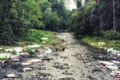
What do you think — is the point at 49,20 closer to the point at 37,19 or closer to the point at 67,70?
the point at 37,19

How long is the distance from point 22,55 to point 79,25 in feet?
81.5

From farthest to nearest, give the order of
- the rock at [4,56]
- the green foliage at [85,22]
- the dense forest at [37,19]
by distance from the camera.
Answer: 1. the green foliage at [85,22]
2. the dense forest at [37,19]
3. the rock at [4,56]

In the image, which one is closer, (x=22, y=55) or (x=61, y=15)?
(x=22, y=55)

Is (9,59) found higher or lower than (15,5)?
lower

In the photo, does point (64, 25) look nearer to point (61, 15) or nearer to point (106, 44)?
point (61, 15)

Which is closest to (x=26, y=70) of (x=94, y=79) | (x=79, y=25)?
(x=94, y=79)

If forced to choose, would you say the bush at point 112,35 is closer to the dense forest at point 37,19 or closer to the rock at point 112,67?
the dense forest at point 37,19

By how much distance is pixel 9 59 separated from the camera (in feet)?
62.9

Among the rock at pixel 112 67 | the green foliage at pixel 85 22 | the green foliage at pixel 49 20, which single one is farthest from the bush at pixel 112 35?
the green foliage at pixel 49 20

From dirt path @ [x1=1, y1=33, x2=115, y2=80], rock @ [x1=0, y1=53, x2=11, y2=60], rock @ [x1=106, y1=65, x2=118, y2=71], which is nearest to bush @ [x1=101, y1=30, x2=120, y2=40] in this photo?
dirt path @ [x1=1, y1=33, x2=115, y2=80]

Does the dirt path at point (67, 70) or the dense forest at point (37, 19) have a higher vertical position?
the dense forest at point (37, 19)

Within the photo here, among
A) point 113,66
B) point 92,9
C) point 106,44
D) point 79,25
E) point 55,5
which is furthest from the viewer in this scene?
point 55,5

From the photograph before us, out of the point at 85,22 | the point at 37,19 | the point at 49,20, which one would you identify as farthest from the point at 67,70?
the point at 49,20

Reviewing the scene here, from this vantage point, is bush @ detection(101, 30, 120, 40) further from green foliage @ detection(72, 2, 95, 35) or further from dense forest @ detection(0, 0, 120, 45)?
green foliage @ detection(72, 2, 95, 35)
